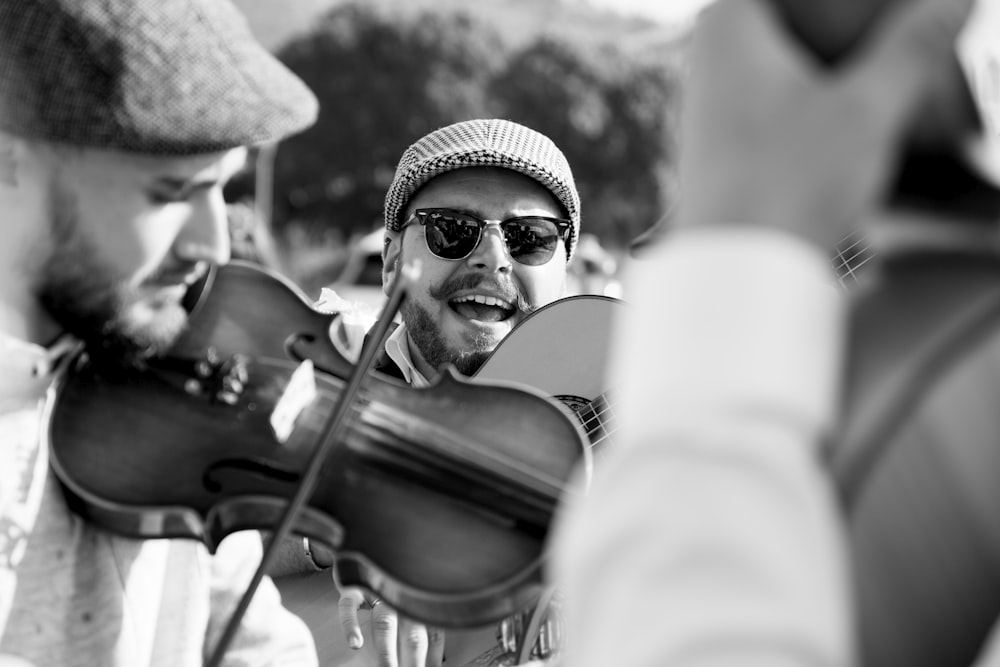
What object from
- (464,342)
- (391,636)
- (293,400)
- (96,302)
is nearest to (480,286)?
(464,342)

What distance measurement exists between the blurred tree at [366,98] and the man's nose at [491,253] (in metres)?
36.4

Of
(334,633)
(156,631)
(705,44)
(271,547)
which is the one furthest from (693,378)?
(334,633)

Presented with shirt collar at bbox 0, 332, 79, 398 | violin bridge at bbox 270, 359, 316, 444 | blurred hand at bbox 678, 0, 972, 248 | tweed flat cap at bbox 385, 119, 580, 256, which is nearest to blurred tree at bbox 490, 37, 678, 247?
tweed flat cap at bbox 385, 119, 580, 256

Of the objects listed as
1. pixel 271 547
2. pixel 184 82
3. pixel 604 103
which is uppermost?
pixel 604 103

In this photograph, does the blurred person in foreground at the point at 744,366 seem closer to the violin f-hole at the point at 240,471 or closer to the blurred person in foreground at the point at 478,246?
the violin f-hole at the point at 240,471

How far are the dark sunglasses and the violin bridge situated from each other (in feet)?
4.32

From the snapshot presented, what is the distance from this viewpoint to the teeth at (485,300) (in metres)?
3.20

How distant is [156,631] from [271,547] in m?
0.32

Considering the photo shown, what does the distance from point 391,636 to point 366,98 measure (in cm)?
→ 4292

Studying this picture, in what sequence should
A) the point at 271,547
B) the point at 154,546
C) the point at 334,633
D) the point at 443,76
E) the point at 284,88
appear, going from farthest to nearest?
1. the point at 443,76
2. the point at 334,633
3. the point at 154,546
4. the point at 284,88
5. the point at 271,547

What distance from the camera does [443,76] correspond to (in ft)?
156

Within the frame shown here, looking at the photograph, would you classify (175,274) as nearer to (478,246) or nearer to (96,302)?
(96,302)

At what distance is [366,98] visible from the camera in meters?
44.7

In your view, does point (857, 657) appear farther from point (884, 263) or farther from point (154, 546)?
point (154, 546)
